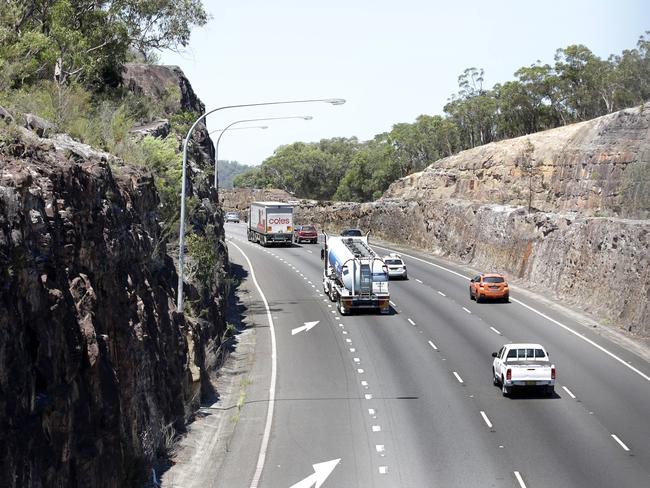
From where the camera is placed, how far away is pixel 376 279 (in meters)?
44.8

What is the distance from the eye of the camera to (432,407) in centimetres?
2844

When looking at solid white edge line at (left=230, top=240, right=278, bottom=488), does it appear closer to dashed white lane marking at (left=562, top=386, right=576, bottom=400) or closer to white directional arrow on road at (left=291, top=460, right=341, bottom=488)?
white directional arrow on road at (left=291, top=460, right=341, bottom=488)

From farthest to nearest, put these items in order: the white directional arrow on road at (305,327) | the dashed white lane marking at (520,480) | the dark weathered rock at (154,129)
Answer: the dark weathered rock at (154,129)
the white directional arrow on road at (305,327)
the dashed white lane marking at (520,480)

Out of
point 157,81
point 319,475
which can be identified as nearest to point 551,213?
point 157,81

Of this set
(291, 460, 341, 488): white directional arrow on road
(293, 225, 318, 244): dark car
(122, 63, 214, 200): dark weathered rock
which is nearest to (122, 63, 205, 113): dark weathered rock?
(122, 63, 214, 200): dark weathered rock

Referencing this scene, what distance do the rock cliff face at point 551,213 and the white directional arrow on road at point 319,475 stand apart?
22.1 m

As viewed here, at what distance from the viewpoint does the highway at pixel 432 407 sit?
73.5ft

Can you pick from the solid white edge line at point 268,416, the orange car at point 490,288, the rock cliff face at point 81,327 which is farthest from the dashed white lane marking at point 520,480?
the orange car at point 490,288

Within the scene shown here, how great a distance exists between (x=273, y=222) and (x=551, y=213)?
26402mm

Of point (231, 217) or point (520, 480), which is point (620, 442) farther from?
point (231, 217)

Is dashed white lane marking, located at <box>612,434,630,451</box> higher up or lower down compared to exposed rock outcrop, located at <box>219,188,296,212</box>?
lower down

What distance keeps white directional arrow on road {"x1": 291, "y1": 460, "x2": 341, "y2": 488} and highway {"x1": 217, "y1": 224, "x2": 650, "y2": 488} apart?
0.17 ft

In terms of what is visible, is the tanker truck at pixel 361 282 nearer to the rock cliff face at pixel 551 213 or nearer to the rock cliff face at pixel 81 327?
the rock cliff face at pixel 551 213

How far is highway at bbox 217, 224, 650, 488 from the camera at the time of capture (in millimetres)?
22391
